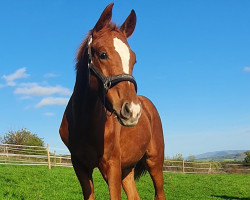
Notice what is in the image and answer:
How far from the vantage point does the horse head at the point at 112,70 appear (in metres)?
2.46

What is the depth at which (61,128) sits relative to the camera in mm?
3520

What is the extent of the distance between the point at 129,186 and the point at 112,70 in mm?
2601

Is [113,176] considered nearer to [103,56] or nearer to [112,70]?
[112,70]

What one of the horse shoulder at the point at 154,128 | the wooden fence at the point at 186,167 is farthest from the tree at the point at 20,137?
the horse shoulder at the point at 154,128

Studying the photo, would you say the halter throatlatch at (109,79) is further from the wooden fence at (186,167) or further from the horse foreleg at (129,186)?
the wooden fence at (186,167)

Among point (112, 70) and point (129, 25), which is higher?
point (129, 25)

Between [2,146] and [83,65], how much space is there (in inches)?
833

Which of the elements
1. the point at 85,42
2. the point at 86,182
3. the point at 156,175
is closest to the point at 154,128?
the point at 156,175

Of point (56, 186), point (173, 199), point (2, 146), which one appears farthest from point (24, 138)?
point (173, 199)

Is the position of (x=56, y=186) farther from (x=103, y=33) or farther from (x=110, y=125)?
(x=103, y=33)

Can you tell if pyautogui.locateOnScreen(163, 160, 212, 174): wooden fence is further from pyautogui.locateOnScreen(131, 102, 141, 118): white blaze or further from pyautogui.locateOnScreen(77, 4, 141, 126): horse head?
pyautogui.locateOnScreen(131, 102, 141, 118): white blaze

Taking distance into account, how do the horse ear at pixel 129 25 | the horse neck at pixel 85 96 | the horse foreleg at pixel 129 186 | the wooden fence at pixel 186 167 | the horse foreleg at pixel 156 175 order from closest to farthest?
1. the horse neck at pixel 85 96
2. the horse ear at pixel 129 25
3. the horse foreleg at pixel 129 186
4. the horse foreleg at pixel 156 175
5. the wooden fence at pixel 186 167

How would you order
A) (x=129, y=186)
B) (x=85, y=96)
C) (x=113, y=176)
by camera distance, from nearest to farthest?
(x=113, y=176), (x=85, y=96), (x=129, y=186)

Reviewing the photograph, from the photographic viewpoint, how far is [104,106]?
283 centimetres
